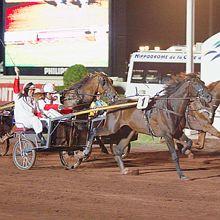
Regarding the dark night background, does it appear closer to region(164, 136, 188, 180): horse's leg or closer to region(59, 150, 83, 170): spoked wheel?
region(59, 150, 83, 170): spoked wheel

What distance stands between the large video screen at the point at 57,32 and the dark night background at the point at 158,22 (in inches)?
88.4

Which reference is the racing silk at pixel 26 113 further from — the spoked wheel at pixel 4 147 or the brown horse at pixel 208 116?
the brown horse at pixel 208 116

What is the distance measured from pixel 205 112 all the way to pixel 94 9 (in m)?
12.7

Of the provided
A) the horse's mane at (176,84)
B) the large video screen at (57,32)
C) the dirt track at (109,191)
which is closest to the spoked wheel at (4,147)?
the dirt track at (109,191)

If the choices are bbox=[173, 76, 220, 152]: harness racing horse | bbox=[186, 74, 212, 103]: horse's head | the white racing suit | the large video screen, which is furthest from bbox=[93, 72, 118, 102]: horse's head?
the large video screen

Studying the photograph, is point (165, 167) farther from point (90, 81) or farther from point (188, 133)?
point (188, 133)

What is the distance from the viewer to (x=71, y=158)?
48.3 ft

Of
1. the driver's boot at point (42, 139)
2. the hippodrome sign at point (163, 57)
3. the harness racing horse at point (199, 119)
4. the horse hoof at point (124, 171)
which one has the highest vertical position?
the hippodrome sign at point (163, 57)

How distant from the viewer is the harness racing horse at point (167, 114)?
505 inches

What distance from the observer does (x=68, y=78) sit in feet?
77.3

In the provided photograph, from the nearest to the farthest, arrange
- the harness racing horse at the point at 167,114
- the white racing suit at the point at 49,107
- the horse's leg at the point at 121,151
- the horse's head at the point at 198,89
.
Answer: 1. the horse's head at the point at 198,89
2. the harness racing horse at the point at 167,114
3. the horse's leg at the point at 121,151
4. the white racing suit at the point at 49,107

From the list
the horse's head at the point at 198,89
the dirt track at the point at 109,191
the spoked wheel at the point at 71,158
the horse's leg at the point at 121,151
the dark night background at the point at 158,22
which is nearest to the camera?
the dirt track at the point at 109,191

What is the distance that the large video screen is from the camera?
1070 inches

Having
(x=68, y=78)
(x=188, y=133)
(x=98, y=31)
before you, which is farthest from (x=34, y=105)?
(x=98, y=31)
